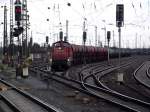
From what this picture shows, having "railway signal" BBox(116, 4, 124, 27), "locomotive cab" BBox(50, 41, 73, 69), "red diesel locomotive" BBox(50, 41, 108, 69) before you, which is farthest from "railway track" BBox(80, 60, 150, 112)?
"red diesel locomotive" BBox(50, 41, 108, 69)

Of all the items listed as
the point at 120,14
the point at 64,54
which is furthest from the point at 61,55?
the point at 120,14

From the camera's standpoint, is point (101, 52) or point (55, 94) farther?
point (101, 52)

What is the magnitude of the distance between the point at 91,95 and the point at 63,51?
76.8 feet

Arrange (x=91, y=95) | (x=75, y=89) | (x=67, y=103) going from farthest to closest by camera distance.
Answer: (x=75, y=89) < (x=91, y=95) < (x=67, y=103)

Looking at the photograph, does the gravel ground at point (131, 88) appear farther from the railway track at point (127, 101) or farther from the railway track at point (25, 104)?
the railway track at point (25, 104)

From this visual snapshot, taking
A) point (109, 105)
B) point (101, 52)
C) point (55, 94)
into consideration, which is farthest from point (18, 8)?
point (101, 52)

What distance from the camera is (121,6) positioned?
2703 cm

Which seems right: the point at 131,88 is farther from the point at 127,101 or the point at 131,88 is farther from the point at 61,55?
the point at 61,55

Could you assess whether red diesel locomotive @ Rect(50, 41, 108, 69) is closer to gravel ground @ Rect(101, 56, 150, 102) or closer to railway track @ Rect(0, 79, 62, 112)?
gravel ground @ Rect(101, 56, 150, 102)

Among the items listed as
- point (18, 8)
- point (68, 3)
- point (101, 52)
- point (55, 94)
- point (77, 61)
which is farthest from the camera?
point (101, 52)

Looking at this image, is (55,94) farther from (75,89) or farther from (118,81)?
(118,81)

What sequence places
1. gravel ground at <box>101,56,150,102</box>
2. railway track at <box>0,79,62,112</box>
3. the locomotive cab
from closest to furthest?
railway track at <box>0,79,62,112</box>
gravel ground at <box>101,56,150,102</box>
the locomotive cab

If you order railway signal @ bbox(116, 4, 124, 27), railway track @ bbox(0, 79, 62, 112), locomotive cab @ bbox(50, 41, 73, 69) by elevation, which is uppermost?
railway signal @ bbox(116, 4, 124, 27)

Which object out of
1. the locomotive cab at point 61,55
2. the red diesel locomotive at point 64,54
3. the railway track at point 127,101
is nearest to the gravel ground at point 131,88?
the railway track at point 127,101
